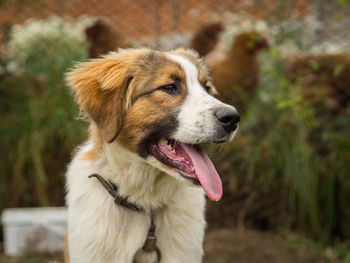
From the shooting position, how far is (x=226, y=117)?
2.78 m

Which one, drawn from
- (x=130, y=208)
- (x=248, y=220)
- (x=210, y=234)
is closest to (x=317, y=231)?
(x=248, y=220)

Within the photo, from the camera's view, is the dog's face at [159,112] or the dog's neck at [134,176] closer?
the dog's face at [159,112]

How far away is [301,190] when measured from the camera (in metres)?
5.17

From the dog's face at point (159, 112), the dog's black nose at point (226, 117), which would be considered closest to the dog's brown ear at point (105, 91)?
the dog's face at point (159, 112)

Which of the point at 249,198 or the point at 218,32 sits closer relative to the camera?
the point at 249,198

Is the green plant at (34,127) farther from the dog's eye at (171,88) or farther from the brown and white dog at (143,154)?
the dog's eye at (171,88)

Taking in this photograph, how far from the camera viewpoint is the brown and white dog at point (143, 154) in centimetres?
283

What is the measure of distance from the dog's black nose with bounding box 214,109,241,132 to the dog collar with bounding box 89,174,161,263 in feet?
2.61

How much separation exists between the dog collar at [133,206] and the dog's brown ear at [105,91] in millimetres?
341

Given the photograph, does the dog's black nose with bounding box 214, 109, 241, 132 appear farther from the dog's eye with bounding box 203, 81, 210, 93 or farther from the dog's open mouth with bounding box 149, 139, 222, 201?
the dog's eye with bounding box 203, 81, 210, 93

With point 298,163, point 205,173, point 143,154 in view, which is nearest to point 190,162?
point 205,173

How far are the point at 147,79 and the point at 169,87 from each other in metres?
0.15

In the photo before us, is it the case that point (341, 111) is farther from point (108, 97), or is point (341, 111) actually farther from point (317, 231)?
point (108, 97)

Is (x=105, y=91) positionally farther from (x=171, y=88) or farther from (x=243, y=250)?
(x=243, y=250)
